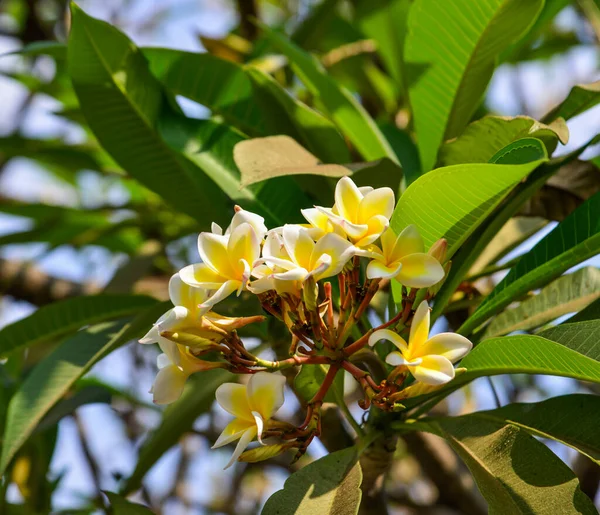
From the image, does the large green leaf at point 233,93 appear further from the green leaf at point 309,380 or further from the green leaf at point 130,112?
the green leaf at point 309,380

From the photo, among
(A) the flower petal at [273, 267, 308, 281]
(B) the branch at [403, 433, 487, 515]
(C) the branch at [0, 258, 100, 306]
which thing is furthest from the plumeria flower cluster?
(C) the branch at [0, 258, 100, 306]

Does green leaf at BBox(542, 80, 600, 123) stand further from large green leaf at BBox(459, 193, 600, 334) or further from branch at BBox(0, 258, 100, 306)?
branch at BBox(0, 258, 100, 306)

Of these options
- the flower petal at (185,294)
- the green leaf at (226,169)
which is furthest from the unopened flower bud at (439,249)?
the green leaf at (226,169)

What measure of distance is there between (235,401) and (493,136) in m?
0.42

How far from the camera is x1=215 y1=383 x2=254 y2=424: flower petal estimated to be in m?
0.67

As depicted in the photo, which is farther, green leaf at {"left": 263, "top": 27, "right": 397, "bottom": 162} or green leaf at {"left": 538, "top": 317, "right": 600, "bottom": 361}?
green leaf at {"left": 263, "top": 27, "right": 397, "bottom": 162}

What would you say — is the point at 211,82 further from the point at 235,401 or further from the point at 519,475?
the point at 519,475

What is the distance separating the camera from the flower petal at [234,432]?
656mm

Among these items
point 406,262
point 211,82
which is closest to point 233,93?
point 211,82

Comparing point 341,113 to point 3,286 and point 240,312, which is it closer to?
point 240,312

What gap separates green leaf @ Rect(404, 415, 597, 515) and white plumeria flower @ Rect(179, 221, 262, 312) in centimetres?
32

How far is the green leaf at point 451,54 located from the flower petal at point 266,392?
50cm

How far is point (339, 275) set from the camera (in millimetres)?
726

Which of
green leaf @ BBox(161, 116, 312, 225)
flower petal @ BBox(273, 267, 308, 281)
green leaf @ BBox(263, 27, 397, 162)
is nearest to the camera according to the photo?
flower petal @ BBox(273, 267, 308, 281)
